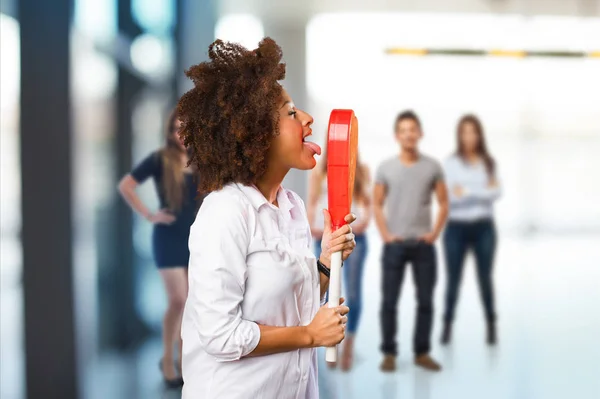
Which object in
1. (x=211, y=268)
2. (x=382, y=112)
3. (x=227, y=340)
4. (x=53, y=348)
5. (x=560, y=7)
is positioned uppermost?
(x=560, y=7)

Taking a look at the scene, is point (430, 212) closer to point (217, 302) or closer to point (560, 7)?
point (560, 7)

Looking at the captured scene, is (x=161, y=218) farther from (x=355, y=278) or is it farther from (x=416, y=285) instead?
(x=416, y=285)

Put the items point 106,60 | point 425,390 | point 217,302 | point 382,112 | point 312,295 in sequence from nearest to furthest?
point 217,302 < point 312,295 < point 425,390 < point 106,60 < point 382,112

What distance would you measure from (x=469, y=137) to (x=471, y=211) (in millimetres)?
433

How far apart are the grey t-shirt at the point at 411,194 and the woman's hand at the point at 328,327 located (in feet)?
8.18

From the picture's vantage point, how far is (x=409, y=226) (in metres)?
3.53

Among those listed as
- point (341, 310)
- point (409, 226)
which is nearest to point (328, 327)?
point (341, 310)

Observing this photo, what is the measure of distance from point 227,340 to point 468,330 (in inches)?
131

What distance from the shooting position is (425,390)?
10.4ft

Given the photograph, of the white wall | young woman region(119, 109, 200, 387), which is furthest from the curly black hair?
the white wall

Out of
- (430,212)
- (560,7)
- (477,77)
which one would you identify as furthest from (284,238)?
(560,7)

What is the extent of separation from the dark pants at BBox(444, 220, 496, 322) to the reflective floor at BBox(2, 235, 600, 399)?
14cm

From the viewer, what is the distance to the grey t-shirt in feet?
11.5

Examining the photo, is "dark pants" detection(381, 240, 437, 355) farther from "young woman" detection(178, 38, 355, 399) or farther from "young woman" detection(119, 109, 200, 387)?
"young woman" detection(178, 38, 355, 399)
